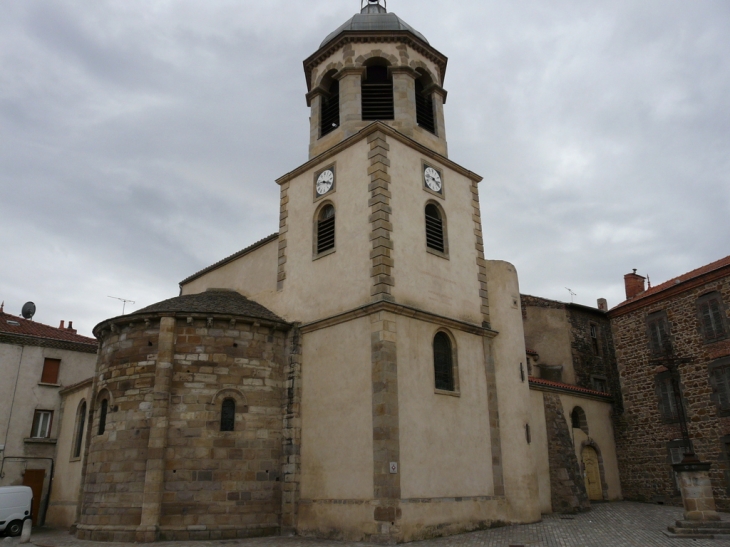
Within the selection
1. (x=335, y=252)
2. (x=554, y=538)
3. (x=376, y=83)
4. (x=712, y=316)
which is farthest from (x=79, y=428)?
(x=712, y=316)

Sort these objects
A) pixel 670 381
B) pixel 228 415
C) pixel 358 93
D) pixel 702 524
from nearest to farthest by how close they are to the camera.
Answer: pixel 702 524, pixel 228 415, pixel 358 93, pixel 670 381

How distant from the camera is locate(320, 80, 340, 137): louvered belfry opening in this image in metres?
19.7

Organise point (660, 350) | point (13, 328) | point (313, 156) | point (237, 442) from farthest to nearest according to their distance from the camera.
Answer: point (13, 328)
point (660, 350)
point (313, 156)
point (237, 442)

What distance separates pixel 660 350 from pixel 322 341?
1438cm

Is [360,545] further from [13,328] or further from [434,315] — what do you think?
[13,328]

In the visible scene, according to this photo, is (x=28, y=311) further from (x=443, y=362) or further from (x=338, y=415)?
(x=443, y=362)

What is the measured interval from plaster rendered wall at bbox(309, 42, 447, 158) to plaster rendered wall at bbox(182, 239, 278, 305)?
3623 mm

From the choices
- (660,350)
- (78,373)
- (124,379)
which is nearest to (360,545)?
(124,379)

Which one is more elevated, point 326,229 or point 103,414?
point 326,229

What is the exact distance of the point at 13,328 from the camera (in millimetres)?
25047

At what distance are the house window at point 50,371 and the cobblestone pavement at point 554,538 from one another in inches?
376

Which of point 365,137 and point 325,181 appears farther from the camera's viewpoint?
point 325,181

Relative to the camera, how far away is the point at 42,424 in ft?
79.4

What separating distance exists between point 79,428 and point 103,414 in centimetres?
682
